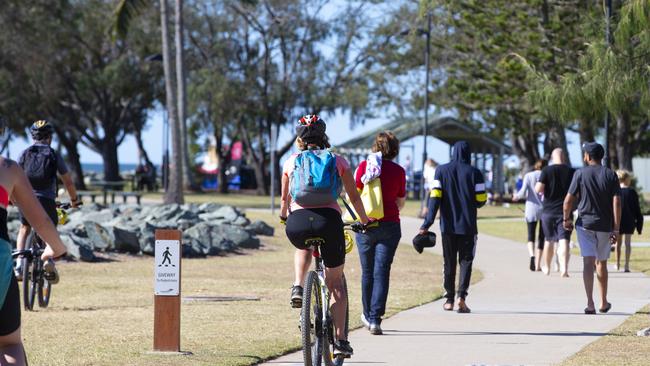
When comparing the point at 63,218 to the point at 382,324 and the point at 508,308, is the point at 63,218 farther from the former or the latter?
the point at 508,308

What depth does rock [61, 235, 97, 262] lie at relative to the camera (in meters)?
19.3

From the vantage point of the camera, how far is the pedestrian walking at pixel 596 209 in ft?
40.9

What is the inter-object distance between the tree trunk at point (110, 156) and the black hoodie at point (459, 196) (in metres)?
51.1

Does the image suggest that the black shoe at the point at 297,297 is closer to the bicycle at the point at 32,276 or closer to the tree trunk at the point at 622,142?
the bicycle at the point at 32,276

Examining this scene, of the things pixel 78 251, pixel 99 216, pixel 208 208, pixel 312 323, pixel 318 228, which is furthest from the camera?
pixel 208 208

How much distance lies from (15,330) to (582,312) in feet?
28.1

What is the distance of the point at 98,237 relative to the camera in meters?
20.7

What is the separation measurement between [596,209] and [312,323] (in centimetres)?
485

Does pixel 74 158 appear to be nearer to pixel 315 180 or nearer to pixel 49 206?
pixel 49 206

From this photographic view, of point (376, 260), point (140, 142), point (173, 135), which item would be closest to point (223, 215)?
point (173, 135)

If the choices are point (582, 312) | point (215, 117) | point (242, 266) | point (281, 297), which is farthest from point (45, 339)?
point (215, 117)

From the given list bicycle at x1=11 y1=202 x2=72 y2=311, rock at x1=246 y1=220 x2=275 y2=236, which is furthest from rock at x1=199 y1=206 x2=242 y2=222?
bicycle at x1=11 y1=202 x2=72 y2=311

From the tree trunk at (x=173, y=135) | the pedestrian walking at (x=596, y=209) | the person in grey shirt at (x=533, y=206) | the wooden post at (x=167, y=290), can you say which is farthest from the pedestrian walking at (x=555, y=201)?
the tree trunk at (x=173, y=135)

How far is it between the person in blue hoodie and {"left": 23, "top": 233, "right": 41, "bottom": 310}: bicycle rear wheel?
3.87 m
